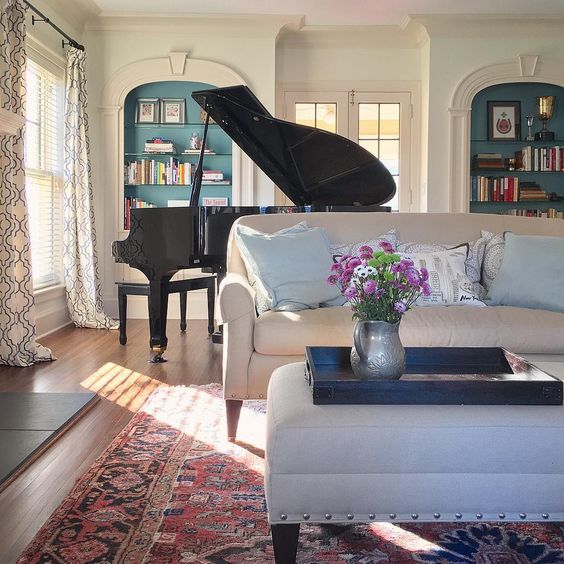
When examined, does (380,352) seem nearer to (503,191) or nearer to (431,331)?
(431,331)

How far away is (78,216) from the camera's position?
241 inches

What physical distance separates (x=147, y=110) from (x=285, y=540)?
19.5ft

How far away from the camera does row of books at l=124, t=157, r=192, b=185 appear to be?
22.5ft

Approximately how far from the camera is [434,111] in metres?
6.81

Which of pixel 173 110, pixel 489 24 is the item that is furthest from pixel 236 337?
pixel 489 24

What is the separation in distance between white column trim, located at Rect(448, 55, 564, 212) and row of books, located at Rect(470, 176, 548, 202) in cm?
21

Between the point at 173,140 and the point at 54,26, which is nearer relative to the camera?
the point at 54,26

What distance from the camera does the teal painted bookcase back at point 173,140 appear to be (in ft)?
22.9

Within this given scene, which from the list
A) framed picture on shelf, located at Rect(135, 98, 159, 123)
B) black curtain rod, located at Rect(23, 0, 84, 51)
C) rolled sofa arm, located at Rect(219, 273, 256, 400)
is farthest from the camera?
framed picture on shelf, located at Rect(135, 98, 159, 123)

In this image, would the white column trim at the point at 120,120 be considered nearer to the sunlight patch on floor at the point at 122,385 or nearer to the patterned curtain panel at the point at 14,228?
the patterned curtain panel at the point at 14,228

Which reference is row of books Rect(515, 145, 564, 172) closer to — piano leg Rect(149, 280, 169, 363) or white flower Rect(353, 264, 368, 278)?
piano leg Rect(149, 280, 169, 363)

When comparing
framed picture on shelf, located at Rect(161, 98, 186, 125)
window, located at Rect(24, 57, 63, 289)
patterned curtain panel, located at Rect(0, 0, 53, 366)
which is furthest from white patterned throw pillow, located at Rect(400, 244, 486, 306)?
framed picture on shelf, located at Rect(161, 98, 186, 125)

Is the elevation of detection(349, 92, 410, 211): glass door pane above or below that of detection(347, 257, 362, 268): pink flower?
above

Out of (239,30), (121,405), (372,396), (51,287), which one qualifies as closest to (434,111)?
(239,30)
